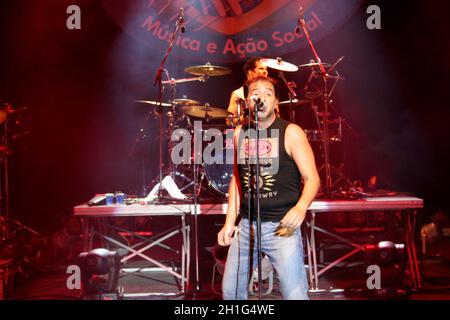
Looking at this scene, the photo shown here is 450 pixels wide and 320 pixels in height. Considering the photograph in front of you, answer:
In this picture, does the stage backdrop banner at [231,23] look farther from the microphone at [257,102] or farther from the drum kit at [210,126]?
the microphone at [257,102]

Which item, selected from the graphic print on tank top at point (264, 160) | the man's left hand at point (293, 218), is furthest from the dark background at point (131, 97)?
the man's left hand at point (293, 218)

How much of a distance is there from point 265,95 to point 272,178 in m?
0.65

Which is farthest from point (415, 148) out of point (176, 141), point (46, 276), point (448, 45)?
point (46, 276)

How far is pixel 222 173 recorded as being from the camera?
21.4 feet

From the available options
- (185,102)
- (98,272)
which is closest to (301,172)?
(98,272)

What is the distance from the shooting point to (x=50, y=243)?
321 inches

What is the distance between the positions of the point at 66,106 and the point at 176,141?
8.06 ft

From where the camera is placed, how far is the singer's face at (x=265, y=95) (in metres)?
3.68

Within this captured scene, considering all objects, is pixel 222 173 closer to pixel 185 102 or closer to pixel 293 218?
pixel 185 102

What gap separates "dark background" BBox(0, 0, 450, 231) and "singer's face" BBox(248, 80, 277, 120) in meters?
5.10

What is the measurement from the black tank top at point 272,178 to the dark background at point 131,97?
17.1 feet

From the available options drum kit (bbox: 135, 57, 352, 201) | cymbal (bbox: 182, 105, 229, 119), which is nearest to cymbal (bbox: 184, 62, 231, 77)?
drum kit (bbox: 135, 57, 352, 201)

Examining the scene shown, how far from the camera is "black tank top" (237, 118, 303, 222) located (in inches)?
142

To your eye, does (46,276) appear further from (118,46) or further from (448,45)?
(448,45)
